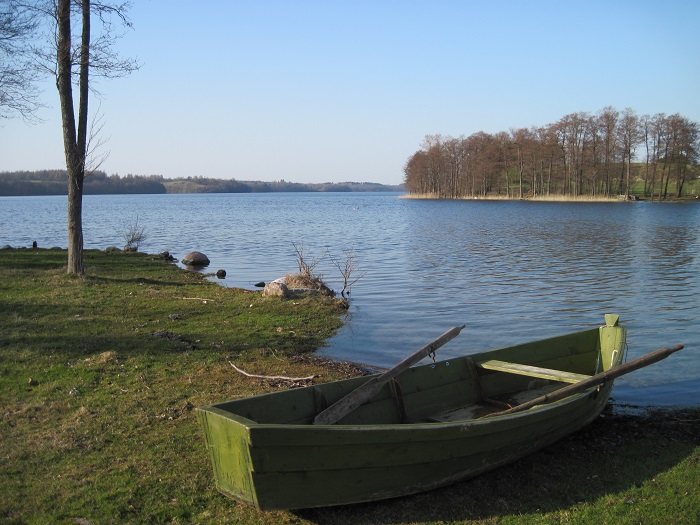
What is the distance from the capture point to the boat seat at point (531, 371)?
721cm

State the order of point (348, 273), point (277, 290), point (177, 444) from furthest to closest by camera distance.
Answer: point (348, 273) → point (277, 290) → point (177, 444)

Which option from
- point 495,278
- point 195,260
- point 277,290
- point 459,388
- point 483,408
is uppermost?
point 195,260

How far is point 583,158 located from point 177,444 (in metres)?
82.6

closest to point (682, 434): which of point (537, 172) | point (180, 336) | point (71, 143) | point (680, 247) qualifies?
point (180, 336)

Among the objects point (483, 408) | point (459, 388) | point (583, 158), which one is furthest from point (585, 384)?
point (583, 158)

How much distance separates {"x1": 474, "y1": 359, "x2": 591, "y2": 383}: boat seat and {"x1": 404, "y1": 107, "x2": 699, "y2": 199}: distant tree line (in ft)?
251

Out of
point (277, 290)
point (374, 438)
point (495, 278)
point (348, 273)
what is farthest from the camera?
point (495, 278)

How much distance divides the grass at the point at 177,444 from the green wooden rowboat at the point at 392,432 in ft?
0.83

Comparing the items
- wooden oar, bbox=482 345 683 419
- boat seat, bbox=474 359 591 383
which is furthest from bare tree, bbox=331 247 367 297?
wooden oar, bbox=482 345 683 419

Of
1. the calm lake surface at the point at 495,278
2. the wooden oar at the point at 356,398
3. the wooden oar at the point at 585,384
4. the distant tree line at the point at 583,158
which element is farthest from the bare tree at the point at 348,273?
the distant tree line at the point at 583,158

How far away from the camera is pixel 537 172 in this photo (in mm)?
89375

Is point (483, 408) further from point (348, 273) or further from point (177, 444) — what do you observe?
point (348, 273)

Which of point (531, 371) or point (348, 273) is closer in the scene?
point (531, 371)

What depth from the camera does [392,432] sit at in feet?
16.2
